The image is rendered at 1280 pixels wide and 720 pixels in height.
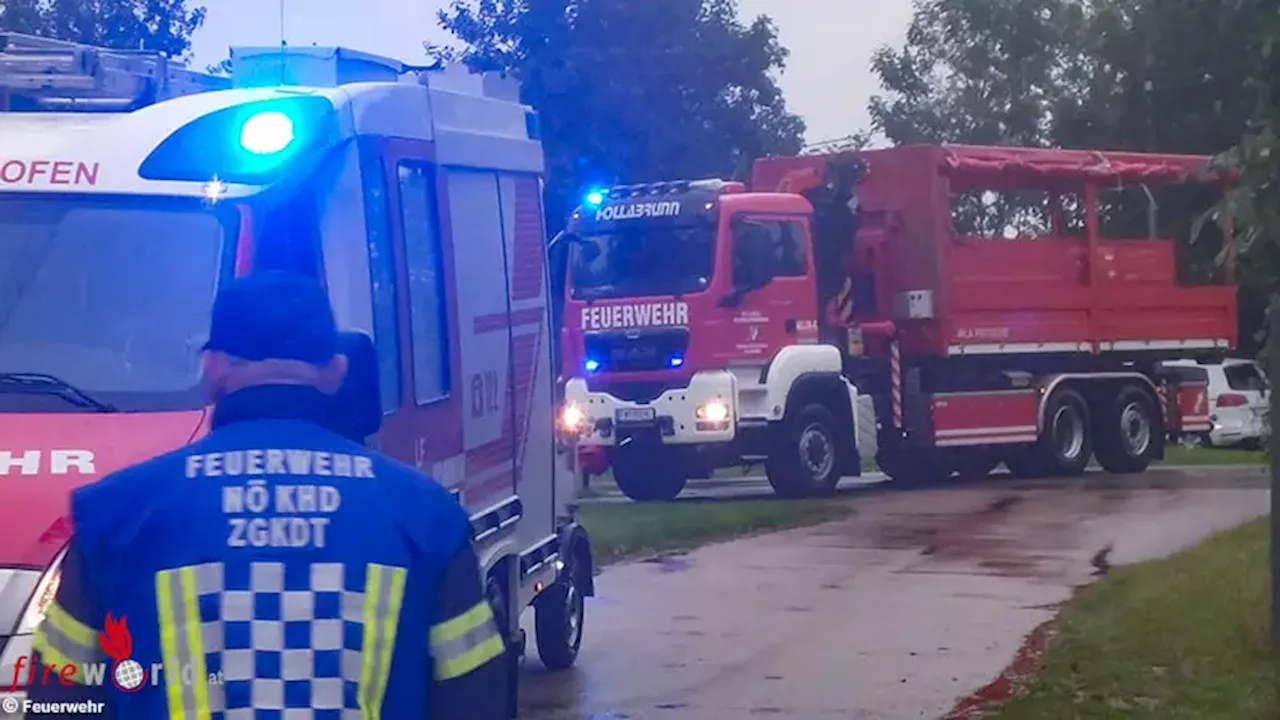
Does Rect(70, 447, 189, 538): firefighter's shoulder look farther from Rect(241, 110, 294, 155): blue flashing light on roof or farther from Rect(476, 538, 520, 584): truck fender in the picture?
Rect(476, 538, 520, 584): truck fender

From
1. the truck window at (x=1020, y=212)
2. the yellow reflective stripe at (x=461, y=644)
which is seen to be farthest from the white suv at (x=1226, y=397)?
the yellow reflective stripe at (x=461, y=644)

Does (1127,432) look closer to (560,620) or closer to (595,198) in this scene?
(595,198)

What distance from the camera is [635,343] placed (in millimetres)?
22125

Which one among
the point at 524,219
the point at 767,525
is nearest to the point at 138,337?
the point at 524,219

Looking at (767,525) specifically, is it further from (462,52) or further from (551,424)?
(462,52)

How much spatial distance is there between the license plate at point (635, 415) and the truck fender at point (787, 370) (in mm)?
1208

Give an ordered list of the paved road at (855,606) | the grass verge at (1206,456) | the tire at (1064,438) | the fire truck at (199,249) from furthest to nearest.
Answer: the grass verge at (1206,456)
the tire at (1064,438)
the paved road at (855,606)
the fire truck at (199,249)

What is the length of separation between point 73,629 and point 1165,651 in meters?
8.26

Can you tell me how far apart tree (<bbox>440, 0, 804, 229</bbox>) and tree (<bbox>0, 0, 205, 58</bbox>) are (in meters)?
5.85

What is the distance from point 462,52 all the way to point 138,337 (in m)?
34.5

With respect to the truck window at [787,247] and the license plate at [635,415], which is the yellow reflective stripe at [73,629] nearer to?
the license plate at [635,415]

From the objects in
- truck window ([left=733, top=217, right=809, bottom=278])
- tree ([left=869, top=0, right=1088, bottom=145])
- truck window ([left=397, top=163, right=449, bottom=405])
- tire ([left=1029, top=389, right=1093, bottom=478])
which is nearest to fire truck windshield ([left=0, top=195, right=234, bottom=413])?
truck window ([left=397, top=163, right=449, bottom=405])

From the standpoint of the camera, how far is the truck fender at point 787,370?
22.0 metres

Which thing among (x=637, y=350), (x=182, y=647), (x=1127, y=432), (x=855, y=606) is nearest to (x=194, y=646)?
(x=182, y=647)
